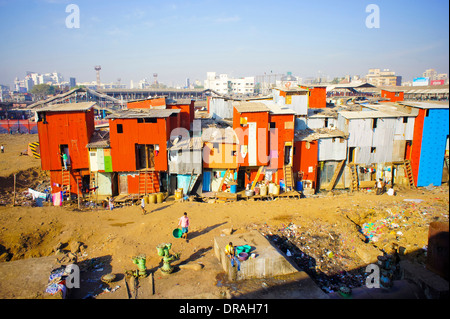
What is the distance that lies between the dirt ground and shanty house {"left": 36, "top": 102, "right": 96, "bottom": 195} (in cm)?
420

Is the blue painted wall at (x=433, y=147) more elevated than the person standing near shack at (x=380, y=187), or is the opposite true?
the blue painted wall at (x=433, y=147)

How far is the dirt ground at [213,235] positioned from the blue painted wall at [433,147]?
0.80 metres

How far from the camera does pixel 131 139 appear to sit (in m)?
19.6

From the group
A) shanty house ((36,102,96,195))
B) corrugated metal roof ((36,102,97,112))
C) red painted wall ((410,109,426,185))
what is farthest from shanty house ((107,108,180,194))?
red painted wall ((410,109,426,185))

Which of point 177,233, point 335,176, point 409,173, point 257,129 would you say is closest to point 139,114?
point 257,129

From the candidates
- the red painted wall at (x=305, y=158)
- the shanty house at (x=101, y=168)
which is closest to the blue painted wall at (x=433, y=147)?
the red painted wall at (x=305, y=158)

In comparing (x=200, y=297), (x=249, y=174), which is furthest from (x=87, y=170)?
(x=200, y=297)

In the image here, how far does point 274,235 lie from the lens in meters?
14.0

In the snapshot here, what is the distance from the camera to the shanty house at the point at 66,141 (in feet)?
64.1

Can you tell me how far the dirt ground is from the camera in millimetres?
10703

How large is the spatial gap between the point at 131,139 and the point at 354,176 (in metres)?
16.9

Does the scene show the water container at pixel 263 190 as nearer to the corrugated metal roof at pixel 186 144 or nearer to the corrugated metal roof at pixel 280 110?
the corrugated metal roof at pixel 186 144

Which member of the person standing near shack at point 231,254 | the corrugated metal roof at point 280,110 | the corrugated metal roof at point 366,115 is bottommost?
the person standing near shack at point 231,254

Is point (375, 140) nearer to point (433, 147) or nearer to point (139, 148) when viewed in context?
point (433, 147)
